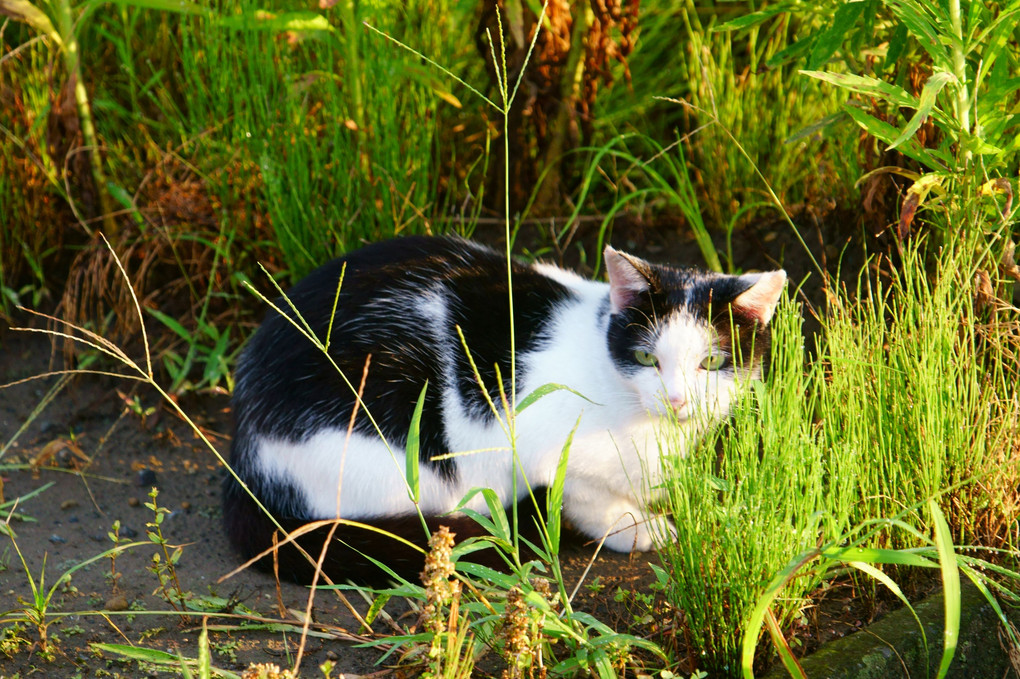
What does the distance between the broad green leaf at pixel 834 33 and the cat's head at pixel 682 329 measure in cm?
50

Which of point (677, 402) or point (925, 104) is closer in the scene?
point (925, 104)

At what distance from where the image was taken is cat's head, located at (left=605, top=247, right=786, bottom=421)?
1.99 metres

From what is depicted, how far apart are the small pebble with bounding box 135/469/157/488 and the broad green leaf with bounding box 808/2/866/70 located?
6.50ft

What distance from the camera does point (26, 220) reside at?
125 inches

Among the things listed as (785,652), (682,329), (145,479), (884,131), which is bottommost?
(145,479)

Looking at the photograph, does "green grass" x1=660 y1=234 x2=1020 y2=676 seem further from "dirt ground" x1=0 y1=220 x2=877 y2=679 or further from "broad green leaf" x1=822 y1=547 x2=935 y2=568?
"dirt ground" x1=0 y1=220 x2=877 y2=679

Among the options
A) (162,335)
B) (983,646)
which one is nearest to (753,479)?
(983,646)

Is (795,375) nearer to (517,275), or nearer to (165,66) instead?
(517,275)

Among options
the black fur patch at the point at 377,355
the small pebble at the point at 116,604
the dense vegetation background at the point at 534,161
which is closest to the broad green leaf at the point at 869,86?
the dense vegetation background at the point at 534,161

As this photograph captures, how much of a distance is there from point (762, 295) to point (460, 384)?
700mm

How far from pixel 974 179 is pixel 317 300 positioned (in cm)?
A: 143

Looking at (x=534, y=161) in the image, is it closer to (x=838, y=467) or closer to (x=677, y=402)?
(x=677, y=402)

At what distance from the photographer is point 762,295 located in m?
2.00

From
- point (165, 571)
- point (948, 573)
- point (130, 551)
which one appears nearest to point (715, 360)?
point (948, 573)
